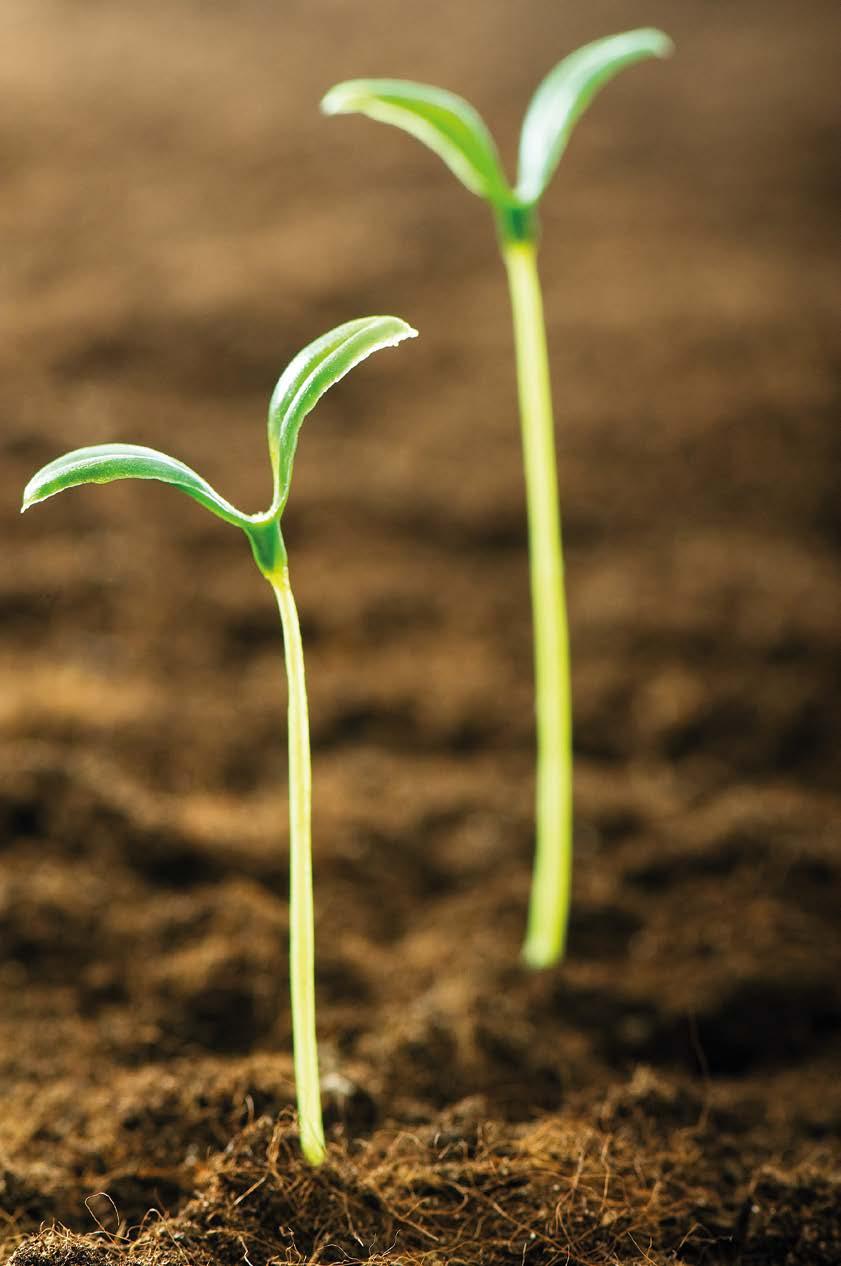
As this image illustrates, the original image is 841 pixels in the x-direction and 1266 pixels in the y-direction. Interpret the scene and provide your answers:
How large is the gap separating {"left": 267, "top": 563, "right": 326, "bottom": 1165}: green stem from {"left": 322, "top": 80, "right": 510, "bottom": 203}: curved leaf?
0.37 m

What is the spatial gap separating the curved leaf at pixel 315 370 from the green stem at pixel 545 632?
12.1 inches

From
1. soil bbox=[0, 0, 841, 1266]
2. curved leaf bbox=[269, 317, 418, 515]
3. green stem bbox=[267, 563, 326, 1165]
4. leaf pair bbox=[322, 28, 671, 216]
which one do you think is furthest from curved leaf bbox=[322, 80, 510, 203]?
soil bbox=[0, 0, 841, 1266]

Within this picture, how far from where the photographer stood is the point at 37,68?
2.67 m

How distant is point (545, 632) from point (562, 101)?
1.37 feet

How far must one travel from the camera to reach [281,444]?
615 mm

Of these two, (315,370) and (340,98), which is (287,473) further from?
(340,98)

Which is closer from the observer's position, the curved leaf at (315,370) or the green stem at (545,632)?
the curved leaf at (315,370)

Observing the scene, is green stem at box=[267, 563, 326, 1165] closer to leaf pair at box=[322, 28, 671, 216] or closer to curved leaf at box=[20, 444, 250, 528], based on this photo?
curved leaf at box=[20, 444, 250, 528]

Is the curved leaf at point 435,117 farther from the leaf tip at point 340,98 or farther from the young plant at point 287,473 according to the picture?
the young plant at point 287,473

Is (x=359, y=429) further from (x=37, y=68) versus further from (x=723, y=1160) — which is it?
(x=37, y=68)

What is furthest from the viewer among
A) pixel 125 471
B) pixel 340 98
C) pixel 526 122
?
pixel 526 122

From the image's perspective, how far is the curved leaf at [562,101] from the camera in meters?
0.88

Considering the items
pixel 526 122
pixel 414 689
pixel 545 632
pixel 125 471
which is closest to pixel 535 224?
pixel 526 122

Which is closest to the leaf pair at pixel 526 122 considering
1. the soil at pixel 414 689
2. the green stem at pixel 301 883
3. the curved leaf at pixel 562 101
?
the curved leaf at pixel 562 101
